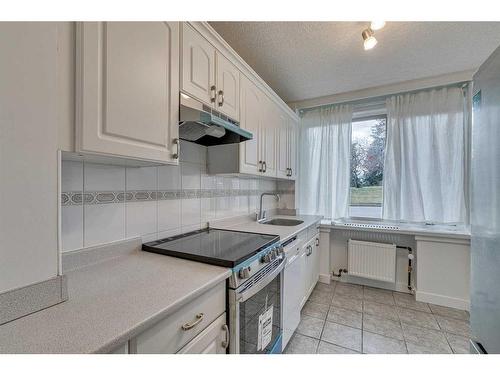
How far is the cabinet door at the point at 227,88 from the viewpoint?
1410mm

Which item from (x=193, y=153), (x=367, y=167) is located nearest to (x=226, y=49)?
(x=193, y=153)

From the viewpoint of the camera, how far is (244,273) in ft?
3.37

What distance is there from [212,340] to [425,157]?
277 centimetres

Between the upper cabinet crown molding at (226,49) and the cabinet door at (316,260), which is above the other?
the upper cabinet crown molding at (226,49)

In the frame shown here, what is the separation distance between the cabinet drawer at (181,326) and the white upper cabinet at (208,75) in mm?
998

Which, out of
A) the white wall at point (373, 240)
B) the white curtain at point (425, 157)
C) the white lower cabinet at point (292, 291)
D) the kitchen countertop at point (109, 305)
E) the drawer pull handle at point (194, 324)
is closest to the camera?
the kitchen countertop at point (109, 305)

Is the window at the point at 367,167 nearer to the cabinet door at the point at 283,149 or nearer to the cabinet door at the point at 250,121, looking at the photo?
the cabinet door at the point at 283,149

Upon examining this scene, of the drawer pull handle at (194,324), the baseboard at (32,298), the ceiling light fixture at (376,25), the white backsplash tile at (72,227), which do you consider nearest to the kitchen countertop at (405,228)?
the ceiling light fixture at (376,25)

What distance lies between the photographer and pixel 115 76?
2.68 ft

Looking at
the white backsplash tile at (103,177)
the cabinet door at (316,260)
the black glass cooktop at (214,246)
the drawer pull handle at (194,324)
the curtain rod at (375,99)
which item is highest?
the curtain rod at (375,99)

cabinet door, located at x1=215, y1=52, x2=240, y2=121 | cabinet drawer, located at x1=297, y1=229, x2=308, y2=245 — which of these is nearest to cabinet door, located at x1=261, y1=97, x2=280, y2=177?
cabinet door, located at x1=215, y1=52, x2=240, y2=121

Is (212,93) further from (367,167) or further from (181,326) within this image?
(367,167)

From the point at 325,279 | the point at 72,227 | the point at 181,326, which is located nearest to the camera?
the point at 181,326
